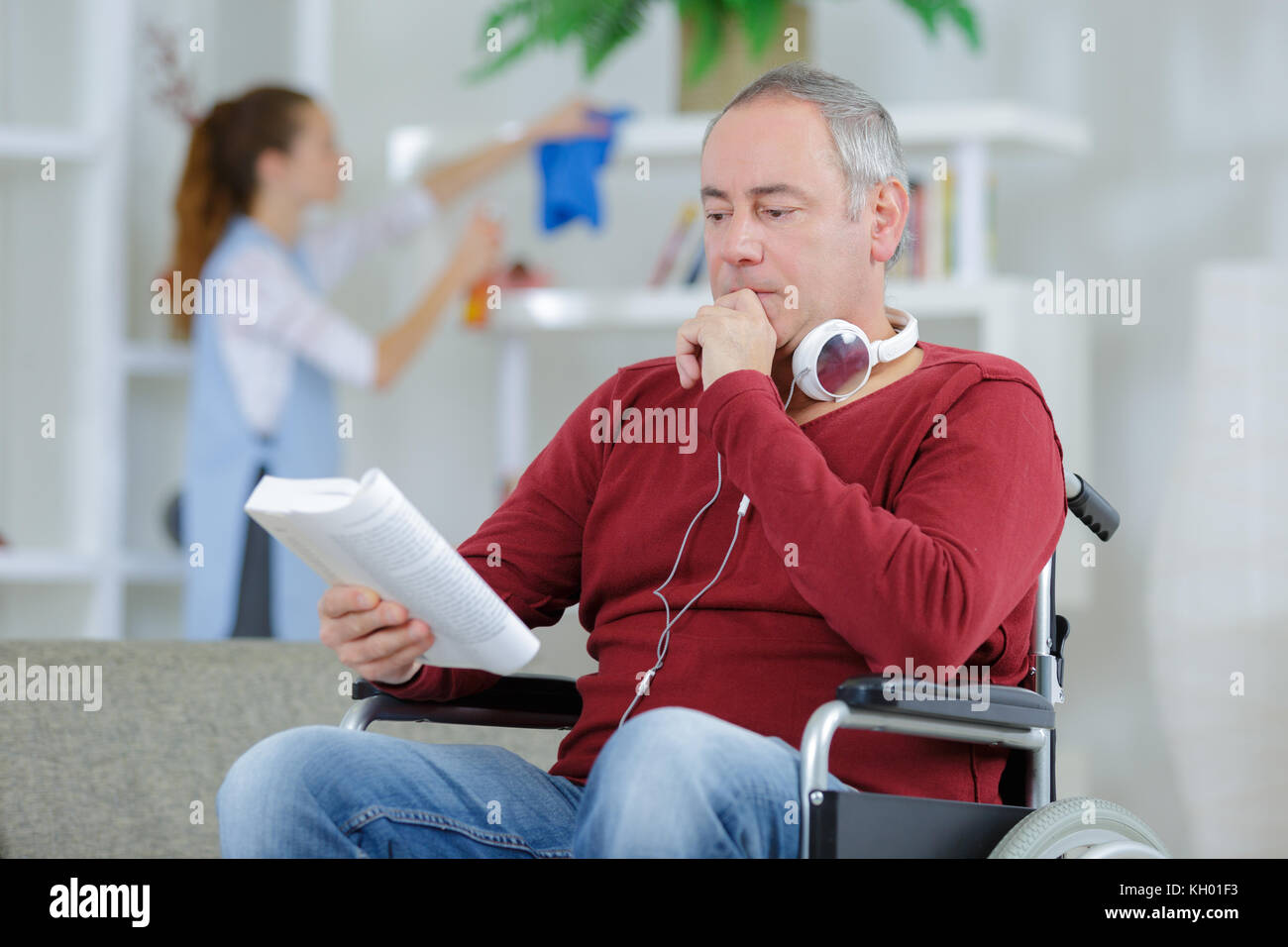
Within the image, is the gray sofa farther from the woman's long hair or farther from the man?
the woman's long hair

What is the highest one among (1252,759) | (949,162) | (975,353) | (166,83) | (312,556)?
(166,83)

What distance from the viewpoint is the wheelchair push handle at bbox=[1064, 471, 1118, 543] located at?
5.13 feet

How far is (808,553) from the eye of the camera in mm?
1274

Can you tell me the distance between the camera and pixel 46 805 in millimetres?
2021

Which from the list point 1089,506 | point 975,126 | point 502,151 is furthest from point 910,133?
point 1089,506

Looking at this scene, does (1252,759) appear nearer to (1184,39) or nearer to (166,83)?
(1184,39)

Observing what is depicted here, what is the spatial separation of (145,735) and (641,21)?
1.95m

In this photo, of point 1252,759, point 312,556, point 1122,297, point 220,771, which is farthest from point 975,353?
point 1122,297

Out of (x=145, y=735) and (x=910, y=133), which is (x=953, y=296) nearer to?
(x=910, y=133)

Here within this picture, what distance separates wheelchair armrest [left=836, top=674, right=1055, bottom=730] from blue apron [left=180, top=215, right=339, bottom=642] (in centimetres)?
204

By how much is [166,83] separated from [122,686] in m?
2.04

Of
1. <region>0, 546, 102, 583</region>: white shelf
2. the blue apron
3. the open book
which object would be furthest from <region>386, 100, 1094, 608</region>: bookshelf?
the open book

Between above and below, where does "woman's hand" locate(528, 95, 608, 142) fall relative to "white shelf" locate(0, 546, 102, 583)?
above

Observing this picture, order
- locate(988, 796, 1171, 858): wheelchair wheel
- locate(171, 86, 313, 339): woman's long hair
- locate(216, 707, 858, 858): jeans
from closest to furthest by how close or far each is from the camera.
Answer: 1. locate(216, 707, 858, 858): jeans
2. locate(988, 796, 1171, 858): wheelchair wheel
3. locate(171, 86, 313, 339): woman's long hair
